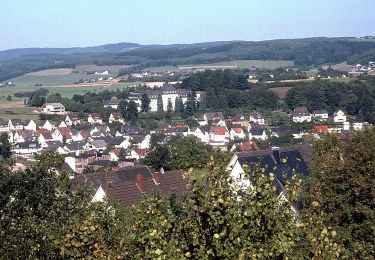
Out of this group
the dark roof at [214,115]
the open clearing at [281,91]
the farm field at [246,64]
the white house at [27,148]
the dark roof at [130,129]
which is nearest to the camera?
the white house at [27,148]

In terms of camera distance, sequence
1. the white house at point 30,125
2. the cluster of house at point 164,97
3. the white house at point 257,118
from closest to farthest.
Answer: the white house at point 257,118, the white house at point 30,125, the cluster of house at point 164,97

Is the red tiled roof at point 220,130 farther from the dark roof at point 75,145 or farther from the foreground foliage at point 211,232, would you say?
the foreground foliage at point 211,232

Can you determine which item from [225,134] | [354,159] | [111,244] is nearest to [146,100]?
[225,134]

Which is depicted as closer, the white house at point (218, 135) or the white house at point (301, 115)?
the white house at point (218, 135)

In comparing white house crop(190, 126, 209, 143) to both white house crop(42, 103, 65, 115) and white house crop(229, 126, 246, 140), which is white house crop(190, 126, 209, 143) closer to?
white house crop(229, 126, 246, 140)

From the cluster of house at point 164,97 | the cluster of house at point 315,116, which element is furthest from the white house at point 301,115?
the cluster of house at point 164,97

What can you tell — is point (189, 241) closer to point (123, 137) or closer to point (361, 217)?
point (361, 217)
